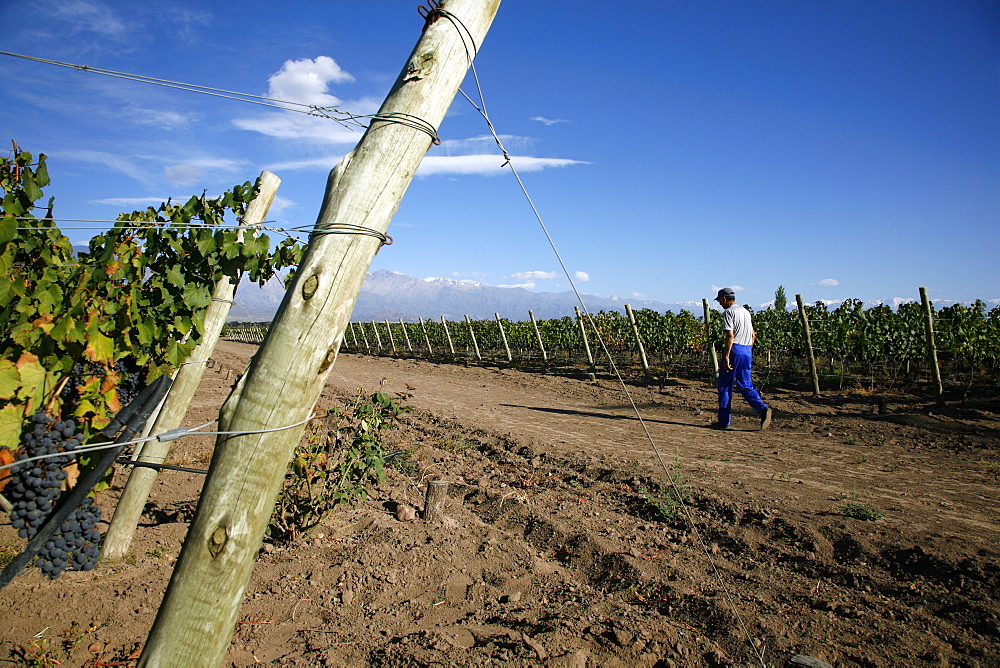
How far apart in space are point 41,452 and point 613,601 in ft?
9.46

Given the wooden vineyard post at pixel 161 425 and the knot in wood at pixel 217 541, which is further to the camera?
the wooden vineyard post at pixel 161 425

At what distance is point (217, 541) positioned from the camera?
4.71 feet

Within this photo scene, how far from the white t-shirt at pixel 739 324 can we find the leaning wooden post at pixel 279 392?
257 inches

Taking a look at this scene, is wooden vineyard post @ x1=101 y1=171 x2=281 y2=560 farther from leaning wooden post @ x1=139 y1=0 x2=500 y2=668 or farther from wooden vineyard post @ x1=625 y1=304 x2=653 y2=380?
wooden vineyard post @ x1=625 y1=304 x2=653 y2=380

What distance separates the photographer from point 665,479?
208 inches

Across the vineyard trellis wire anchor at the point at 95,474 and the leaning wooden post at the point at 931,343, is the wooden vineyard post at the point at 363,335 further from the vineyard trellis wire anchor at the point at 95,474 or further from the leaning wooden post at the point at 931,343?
the vineyard trellis wire anchor at the point at 95,474

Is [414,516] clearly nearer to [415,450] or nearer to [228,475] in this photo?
[415,450]

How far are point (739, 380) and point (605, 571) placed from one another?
15.3ft

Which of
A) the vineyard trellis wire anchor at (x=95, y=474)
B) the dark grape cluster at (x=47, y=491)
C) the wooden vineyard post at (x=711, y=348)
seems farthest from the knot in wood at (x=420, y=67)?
the wooden vineyard post at (x=711, y=348)

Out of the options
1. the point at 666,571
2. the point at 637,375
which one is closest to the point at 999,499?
the point at 666,571

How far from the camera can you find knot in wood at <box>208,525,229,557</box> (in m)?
1.43

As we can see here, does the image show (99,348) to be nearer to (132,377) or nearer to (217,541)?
(132,377)

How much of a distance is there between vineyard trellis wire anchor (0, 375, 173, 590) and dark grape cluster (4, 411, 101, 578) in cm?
6

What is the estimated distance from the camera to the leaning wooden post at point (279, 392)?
4.73 feet
